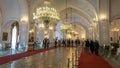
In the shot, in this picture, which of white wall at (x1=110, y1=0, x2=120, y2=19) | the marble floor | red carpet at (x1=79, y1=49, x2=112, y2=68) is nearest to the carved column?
white wall at (x1=110, y1=0, x2=120, y2=19)

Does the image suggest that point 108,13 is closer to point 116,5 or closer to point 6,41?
point 116,5

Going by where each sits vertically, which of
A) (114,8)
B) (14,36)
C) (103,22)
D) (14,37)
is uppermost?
(114,8)

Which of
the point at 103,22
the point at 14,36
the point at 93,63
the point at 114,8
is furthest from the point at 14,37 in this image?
the point at 93,63

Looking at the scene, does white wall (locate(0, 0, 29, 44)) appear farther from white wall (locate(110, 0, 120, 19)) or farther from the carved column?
white wall (locate(110, 0, 120, 19))

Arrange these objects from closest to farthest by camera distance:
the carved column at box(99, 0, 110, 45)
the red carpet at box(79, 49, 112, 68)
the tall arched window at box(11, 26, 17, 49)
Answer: the red carpet at box(79, 49, 112, 68) → the carved column at box(99, 0, 110, 45) → the tall arched window at box(11, 26, 17, 49)

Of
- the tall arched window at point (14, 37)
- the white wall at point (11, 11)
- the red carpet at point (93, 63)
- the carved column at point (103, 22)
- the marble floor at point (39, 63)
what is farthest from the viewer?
the tall arched window at point (14, 37)

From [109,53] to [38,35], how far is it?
14810 mm

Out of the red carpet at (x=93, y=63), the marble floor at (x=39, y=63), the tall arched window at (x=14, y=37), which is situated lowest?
the red carpet at (x=93, y=63)

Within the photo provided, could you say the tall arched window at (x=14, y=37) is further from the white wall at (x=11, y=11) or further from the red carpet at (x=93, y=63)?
the red carpet at (x=93, y=63)

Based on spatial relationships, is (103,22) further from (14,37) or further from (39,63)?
(14,37)

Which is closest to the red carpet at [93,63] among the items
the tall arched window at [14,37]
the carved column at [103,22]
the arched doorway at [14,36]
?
the carved column at [103,22]

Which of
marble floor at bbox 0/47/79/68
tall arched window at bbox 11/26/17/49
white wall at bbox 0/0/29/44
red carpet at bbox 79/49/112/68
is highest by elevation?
white wall at bbox 0/0/29/44

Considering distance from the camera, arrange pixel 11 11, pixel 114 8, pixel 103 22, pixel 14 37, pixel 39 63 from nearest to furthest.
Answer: pixel 39 63
pixel 103 22
pixel 114 8
pixel 11 11
pixel 14 37

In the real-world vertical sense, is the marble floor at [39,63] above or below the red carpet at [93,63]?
above
